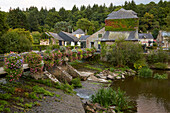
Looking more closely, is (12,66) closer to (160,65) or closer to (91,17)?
(160,65)

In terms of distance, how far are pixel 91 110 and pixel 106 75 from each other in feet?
44.3

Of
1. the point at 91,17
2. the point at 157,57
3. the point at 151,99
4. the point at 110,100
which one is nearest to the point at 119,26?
the point at 157,57

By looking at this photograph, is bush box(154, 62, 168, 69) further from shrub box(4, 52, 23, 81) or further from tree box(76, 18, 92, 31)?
tree box(76, 18, 92, 31)

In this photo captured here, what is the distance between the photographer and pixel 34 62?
1241 centimetres

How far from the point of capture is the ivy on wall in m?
43.3

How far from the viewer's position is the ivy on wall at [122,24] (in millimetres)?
43344

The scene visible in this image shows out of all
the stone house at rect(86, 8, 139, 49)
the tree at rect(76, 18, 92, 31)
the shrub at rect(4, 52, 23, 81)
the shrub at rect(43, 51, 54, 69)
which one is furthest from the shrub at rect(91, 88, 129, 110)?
the tree at rect(76, 18, 92, 31)

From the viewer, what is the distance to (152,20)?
87062 millimetres

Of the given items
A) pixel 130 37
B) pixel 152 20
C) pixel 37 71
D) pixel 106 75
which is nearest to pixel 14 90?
pixel 37 71

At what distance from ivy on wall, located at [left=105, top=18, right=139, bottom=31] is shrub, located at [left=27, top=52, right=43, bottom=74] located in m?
35.5

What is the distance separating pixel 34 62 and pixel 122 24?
1436 inches

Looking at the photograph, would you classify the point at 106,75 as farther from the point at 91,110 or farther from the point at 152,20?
the point at 152,20

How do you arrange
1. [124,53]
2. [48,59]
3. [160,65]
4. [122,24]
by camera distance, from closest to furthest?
[48,59] → [124,53] → [160,65] → [122,24]

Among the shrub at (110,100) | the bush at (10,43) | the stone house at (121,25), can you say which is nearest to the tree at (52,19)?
the stone house at (121,25)
